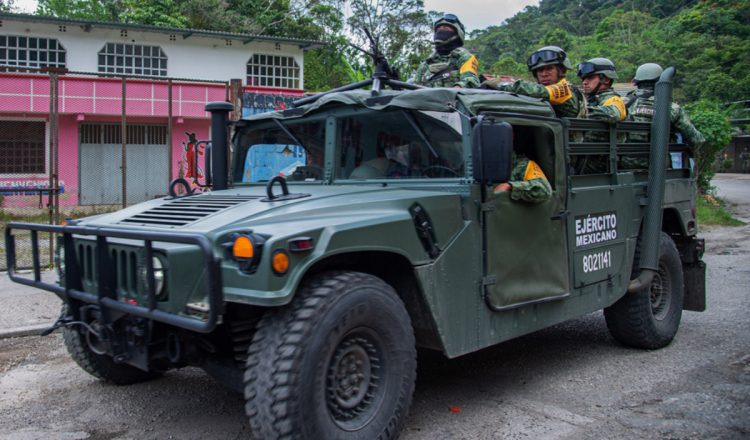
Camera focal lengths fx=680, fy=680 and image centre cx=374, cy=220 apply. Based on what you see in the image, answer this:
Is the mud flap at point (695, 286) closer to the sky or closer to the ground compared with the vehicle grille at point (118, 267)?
closer to the ground

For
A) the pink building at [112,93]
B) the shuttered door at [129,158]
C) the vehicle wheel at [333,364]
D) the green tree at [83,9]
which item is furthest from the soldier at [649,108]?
the green tree at [83,9]

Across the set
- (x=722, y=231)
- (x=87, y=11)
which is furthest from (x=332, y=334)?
(x=87, y=11)

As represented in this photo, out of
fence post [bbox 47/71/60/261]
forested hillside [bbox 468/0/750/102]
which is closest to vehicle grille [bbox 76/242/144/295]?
fence post [bbox 47/71/60/261]

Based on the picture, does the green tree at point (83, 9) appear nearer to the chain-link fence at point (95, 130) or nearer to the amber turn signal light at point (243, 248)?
the chain-link fence at point (95, 130)

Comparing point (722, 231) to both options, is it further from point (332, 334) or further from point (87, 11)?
point (87, 11)

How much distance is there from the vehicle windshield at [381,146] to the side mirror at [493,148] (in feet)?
0.82

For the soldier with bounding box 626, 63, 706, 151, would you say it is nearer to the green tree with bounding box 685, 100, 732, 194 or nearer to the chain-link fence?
the chain-link fence

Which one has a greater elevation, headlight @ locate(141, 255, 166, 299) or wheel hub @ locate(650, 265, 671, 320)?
headlight @ locate(141, 255, 166, 299)

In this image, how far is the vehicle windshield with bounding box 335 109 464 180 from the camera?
4.07 meters

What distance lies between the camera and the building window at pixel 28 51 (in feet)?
63.8

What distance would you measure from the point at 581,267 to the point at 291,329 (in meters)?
2.49

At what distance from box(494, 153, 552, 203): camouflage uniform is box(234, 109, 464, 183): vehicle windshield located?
42 centimetres

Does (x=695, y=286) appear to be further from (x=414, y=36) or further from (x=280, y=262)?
(x=414, y=36)

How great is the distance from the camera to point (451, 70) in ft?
17.6
